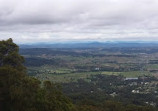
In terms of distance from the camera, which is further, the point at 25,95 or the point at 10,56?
the point at 10,56

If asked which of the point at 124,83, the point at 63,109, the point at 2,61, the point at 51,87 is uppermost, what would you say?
the point at 2,61

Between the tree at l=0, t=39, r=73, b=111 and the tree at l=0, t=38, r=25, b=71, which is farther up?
the tree at l=0, t=38, r=25, b=71

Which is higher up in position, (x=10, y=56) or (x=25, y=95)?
(x=10, y=56)

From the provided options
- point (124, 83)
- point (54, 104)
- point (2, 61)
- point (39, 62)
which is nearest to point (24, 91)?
point (54, 104)

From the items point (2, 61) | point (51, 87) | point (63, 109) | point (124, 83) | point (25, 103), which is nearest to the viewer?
point (25, 103)

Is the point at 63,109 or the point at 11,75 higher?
the point at 11,75

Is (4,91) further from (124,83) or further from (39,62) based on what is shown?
(39,62)

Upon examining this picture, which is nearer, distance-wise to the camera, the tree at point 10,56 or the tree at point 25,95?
the tree at point 25,95

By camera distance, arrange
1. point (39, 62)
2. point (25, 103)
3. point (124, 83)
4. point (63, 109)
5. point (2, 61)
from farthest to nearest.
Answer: point (39, 62), point (124, 83), point (2, 61), point (63, 109), point (25, 103)

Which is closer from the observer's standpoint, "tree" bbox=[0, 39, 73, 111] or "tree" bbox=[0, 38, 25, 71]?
"tree" bbox=[0, 39, 73, 111]

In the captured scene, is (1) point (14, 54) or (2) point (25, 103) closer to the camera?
(2) point (25, 103)

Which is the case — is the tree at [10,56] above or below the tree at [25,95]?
above
